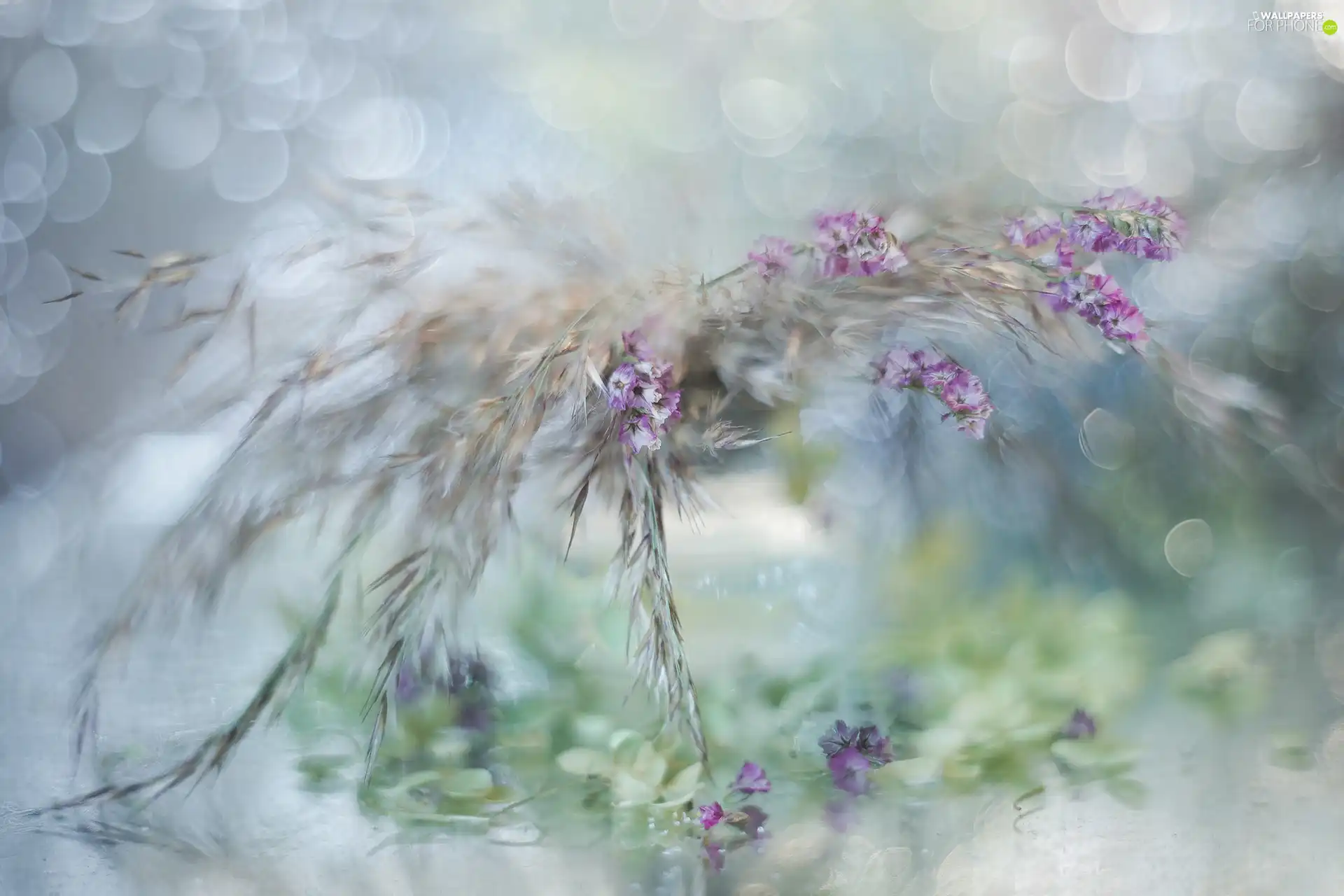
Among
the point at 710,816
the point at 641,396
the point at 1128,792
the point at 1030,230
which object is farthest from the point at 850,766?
the point at 1030,230

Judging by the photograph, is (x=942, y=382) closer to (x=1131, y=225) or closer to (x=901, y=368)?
(x=901, y=368)

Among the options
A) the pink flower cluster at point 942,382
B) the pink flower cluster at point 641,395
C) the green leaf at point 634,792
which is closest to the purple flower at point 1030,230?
the pink flower cluster at point 942,382

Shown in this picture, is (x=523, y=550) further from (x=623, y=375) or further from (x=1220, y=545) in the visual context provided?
(x=1220, y=545)

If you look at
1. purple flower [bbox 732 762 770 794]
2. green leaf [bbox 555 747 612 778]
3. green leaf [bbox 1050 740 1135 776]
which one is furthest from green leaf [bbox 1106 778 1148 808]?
green leaf [bbox 555 747 612 778]

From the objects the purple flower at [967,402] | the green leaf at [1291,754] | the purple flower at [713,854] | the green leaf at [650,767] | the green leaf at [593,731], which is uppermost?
the purple flower at [967,402]

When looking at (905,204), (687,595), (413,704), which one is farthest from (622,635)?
(905,204)

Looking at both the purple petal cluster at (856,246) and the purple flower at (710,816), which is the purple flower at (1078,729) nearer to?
the purple flower at (710,816)
